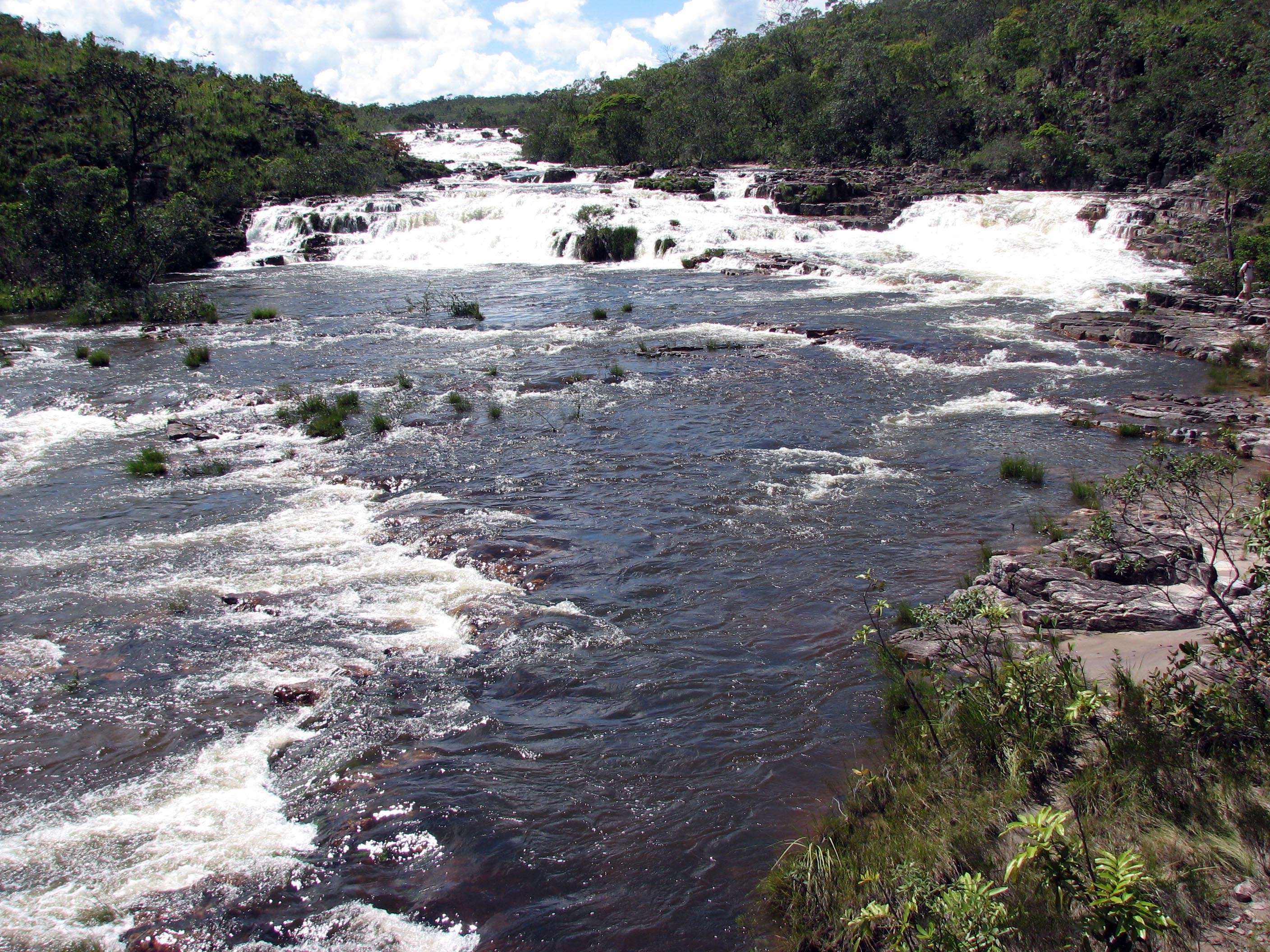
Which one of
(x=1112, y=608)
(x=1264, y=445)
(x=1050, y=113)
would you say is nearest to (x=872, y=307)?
(x=1264, y=445)

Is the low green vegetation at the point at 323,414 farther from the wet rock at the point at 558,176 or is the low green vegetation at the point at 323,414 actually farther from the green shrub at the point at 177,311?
the wet rock at the point at 558,176

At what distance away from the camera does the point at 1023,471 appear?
9445 millimetres

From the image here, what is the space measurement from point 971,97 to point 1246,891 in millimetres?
46737

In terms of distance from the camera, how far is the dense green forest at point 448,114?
281ft

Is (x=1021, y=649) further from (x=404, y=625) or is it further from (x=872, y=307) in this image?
(x=872, y=307)

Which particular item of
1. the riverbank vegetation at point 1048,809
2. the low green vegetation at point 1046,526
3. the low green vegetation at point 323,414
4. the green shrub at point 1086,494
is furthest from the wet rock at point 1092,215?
the low green vegetation at point 323,414

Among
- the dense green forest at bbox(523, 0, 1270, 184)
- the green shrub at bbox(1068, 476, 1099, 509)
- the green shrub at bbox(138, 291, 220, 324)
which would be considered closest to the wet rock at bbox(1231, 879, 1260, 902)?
the green shrub at bbox(1068, 476, 1099, 509)

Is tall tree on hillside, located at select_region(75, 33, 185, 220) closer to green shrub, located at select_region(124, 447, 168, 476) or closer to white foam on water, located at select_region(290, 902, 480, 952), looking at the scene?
green shrub, located at select_region(124, 447, 168, 476)

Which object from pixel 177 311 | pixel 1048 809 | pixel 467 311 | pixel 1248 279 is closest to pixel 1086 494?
pixel 1048 809

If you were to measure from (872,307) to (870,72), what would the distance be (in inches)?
1322

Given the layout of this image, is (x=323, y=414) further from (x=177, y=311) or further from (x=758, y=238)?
(x=758, y=238)

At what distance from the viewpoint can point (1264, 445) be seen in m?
9.52

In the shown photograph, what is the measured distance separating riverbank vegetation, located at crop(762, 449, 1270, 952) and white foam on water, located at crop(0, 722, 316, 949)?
2.98m

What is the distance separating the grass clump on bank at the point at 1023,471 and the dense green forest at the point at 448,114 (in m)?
71.2
